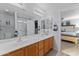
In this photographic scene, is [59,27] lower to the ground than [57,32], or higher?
higher

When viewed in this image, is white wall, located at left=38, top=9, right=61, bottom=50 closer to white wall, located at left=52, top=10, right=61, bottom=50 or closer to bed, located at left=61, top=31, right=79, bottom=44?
white wall, located at left=52, top=10, right=61, bottom=50

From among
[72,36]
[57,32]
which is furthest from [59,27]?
[72,36]

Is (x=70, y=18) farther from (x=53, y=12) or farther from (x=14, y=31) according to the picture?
(x=14, y=31)

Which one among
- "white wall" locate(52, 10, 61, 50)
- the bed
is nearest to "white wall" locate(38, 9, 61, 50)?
"white wall" locate(52, 10, 61, 50)

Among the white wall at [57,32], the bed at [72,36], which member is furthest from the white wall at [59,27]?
the bed at [72,36]

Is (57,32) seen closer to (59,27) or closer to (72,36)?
(59,27)

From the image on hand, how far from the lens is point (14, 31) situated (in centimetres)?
288

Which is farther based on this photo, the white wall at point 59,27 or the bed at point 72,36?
the bed at point 72,36

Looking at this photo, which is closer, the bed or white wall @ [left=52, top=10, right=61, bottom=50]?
white wall @ [left=52, top=10, right=61, bottom=50]

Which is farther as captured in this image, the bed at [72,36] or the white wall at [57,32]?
the bed at [72,36]

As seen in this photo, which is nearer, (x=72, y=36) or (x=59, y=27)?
(x=59, y=27)

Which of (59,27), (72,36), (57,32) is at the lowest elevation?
(72,36)

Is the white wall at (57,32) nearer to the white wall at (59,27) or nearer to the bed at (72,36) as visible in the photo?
the white wall at (59,27)

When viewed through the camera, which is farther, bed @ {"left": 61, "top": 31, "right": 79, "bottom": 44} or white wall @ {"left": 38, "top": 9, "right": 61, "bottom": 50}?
bed @ {"left": 61, "top": 31, "right": 79, "bottom": 44}
